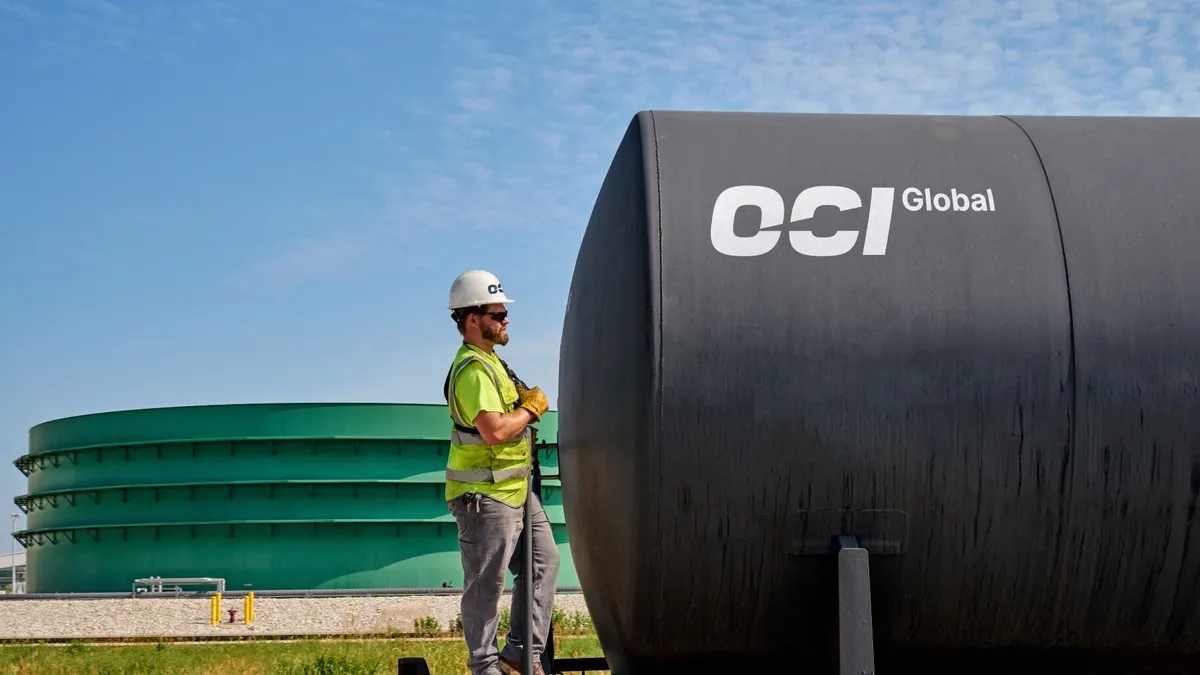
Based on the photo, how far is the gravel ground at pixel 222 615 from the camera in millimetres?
23609

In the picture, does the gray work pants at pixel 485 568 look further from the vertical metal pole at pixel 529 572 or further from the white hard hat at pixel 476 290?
the white hard hat at pixel 476 290

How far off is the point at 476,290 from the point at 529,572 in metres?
1.44

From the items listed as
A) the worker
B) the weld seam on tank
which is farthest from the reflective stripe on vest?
the weld seam on tank

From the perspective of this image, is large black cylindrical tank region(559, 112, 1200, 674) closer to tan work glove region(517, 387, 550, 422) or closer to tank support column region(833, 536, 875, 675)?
tank support column region(833, 536, 875, 675)

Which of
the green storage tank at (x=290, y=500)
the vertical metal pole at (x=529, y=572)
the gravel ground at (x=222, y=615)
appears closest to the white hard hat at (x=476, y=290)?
the vertical metal pole at (x=529, y=572)

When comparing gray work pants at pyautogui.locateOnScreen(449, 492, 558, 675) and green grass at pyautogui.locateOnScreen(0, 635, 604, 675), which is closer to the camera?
gray work pants at pyautogui.locateOnScreen(449, 492, 558, 675)

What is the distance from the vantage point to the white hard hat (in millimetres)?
5715

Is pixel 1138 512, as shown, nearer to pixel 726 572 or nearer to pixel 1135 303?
pixel 1135 303

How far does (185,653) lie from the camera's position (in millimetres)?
15852

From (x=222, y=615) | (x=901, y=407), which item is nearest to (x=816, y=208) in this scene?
(x=901, y=407)

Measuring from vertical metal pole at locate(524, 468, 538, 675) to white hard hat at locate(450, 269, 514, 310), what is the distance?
0.78 metres

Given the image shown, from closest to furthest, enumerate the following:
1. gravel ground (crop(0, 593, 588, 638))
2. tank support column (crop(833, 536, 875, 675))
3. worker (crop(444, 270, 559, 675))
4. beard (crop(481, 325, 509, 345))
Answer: tank support column (crop(833, 536, 875, 675))
worker (crop(444, 270, 559, 675))
beard (crop(481, 325, 509, 345))
gravel ground (crop(0, 593, 588, 638))

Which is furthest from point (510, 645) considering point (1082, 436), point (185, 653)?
point (185, 653)

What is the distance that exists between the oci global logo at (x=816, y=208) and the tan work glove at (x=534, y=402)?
150 centimetres
